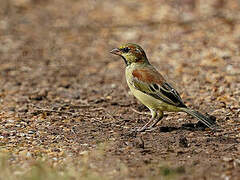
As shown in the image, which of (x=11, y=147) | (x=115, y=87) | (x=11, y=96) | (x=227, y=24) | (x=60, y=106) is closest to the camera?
(x=11, y=147)

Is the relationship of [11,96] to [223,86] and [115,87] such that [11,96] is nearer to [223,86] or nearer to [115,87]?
[115,87]

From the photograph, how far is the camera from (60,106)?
24.7ft

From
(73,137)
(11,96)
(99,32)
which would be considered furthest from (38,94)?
(99,32)

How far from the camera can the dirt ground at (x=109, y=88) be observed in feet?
17.2

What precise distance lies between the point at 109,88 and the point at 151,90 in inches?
99.4

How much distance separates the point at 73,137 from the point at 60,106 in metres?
1.47

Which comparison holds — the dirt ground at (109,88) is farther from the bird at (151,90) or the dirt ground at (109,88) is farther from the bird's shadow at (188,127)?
the bird at (151,90)

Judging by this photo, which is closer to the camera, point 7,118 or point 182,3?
point 7,118

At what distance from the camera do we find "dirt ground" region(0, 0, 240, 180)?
5238 millimetres

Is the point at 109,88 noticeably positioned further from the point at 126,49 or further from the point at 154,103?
the point at 154,103

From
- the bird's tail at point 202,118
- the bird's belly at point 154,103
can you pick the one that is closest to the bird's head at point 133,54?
the bird's belly at point 154,103

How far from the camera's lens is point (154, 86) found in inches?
248

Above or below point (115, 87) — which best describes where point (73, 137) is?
below

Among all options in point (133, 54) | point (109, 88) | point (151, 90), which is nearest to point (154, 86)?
point (151, 90)
